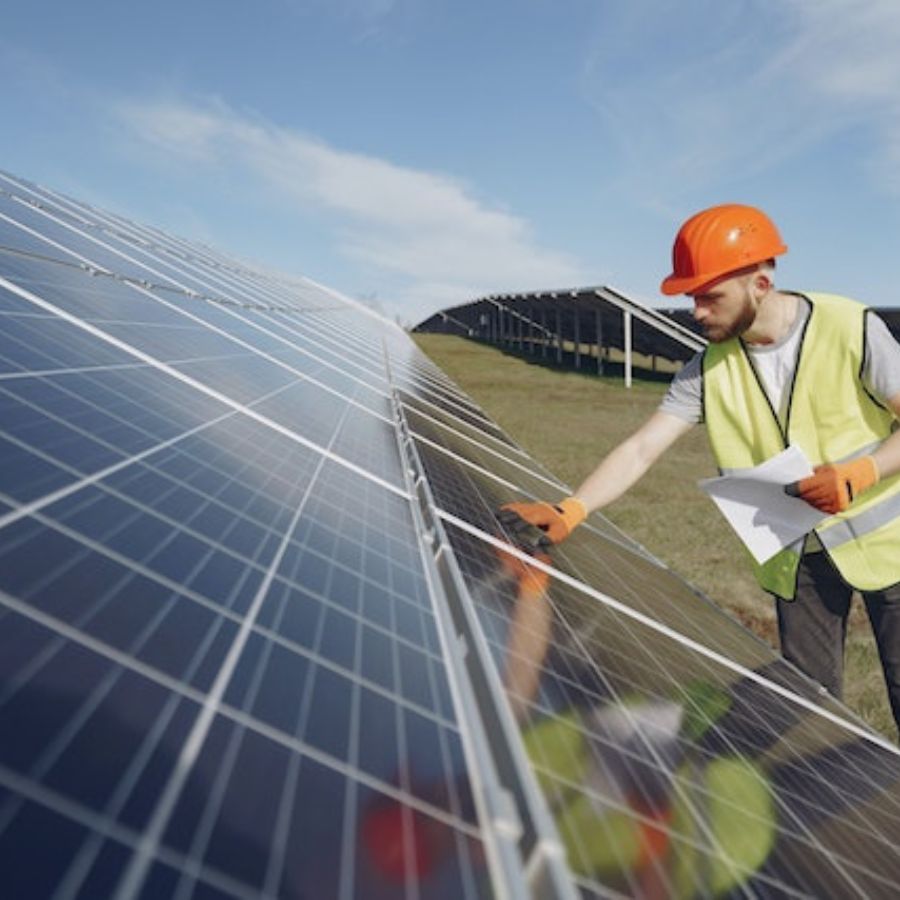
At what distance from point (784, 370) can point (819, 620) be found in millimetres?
1546

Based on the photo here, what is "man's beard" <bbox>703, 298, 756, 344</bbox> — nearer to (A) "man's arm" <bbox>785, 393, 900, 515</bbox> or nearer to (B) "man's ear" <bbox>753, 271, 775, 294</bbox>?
(B) "man's ear" <bbox>753, 271, 775, 294</bbox>

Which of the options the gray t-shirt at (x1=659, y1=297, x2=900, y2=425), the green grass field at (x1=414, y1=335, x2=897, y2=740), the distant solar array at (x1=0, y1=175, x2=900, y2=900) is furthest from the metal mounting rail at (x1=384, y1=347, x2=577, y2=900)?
the green grass field at (x1=414, y1=335, x2=897, y2=740)

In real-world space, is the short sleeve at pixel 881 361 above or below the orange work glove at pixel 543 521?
above

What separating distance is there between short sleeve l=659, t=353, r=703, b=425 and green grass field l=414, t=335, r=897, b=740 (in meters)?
1.84

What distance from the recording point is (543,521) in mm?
4762

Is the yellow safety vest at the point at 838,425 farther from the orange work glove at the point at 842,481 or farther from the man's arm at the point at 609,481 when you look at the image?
the man's arm at the point at 609,481

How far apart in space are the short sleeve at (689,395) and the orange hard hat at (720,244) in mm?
722

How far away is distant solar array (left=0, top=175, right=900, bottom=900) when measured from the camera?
1268mm

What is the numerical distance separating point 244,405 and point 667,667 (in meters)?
2.83

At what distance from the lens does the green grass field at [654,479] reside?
793 cm

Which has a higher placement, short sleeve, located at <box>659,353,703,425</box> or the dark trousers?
short sleeve, located at <box>659,353,703,425</box>

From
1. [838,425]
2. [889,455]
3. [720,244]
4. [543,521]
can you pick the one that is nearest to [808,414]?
[838,425]

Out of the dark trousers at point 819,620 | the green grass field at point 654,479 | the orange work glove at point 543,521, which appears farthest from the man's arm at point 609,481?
the green grass field at point 654,479

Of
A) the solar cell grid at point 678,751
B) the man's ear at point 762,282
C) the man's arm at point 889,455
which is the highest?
the man's ear at point 762,282
